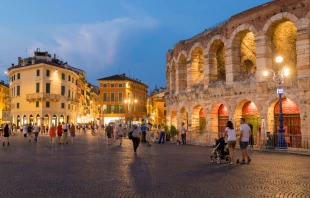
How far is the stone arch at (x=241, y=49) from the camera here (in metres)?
24.8

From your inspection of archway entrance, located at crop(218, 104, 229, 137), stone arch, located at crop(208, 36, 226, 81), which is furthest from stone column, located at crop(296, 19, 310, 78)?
archway entrance, located at crop(218, 104, 229, 137)

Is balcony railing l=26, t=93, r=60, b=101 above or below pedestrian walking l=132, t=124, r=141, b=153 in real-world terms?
above

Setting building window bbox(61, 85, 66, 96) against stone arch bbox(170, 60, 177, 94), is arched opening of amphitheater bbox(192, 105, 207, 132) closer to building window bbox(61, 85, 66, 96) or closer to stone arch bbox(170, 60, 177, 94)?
stone arch bbox(170, 60, 177, 94)

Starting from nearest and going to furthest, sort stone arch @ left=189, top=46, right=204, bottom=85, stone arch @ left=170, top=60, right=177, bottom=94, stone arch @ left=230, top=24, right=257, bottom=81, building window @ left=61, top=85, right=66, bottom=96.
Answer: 1. stone arch @ left=230, top=24, right=257, bottom=81
2. stone arch @ left=189, top=46, right=204, bottom=85
3. stone arch @ left=170, top=60, right=177, bottom=94
4. building window @ left=61, top=85, right=66, bottom=96

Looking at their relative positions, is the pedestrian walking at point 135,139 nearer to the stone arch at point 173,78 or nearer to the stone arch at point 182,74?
the stone arch at point 182,74

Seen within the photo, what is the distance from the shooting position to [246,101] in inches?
983

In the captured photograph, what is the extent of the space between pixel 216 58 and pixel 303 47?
8.86m

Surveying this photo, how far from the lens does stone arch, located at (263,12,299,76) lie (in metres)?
22.4

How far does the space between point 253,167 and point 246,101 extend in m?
13.5

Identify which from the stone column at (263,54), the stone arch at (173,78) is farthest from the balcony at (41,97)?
the stone column at (263,54)

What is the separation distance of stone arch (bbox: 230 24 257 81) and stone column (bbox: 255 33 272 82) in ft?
2.69

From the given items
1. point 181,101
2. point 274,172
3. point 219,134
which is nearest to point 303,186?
point 274,172

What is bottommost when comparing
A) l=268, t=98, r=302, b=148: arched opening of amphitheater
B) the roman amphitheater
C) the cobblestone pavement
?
the cobblestone pavement

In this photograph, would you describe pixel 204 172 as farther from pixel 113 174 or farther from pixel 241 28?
pixel 241 28
